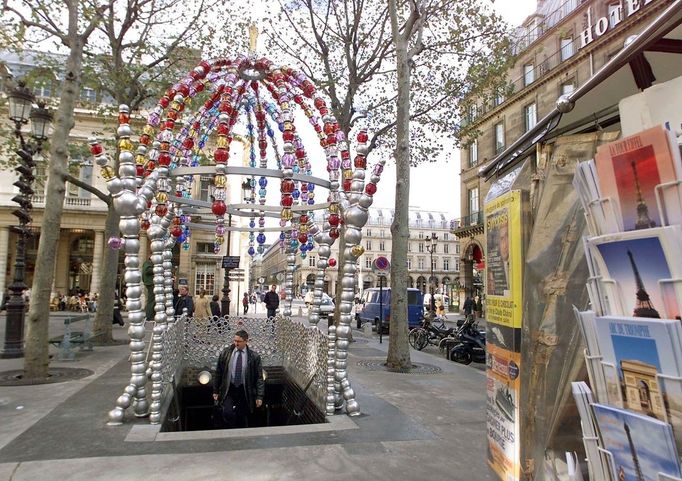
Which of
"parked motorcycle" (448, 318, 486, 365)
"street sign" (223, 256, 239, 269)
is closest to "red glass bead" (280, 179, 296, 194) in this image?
"parked motorcycle" (448, 318, 486, 365)

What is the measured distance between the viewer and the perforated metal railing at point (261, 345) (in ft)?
22.0

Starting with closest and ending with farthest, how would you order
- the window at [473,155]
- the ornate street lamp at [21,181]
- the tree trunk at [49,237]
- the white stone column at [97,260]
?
the tree trunk at [49,237] < the ornate street lamp at [21,181] < the white stone column at [97,260] < the window at [473,155]

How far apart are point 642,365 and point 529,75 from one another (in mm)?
32143

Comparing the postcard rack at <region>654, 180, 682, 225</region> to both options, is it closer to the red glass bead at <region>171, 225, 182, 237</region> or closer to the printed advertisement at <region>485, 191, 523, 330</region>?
the printed advertisement at <region>485, 191, 523, 330</region>

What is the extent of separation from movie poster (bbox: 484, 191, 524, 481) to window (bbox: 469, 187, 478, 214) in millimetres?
33444

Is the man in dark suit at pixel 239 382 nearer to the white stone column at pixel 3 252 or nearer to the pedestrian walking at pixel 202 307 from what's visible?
the pedestrian walking at pixel 202 307

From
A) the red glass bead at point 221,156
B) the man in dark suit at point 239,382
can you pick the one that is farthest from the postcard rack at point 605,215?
the man in dark suit at point 239,382

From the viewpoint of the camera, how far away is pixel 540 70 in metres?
28.5

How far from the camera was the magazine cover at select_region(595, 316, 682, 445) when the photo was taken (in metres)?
1.55

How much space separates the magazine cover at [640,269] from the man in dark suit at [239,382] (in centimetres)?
594

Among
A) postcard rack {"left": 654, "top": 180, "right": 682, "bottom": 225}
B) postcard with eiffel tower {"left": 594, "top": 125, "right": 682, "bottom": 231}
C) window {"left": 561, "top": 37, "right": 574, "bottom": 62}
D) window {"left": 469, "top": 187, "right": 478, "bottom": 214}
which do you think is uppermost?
window {"left": 561, "top": 37, "right": 574, "bottom": 62}

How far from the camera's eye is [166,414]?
6.05 metres

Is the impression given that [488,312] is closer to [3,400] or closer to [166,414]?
[166,414]

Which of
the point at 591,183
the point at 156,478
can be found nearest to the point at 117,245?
the point at 156,478
